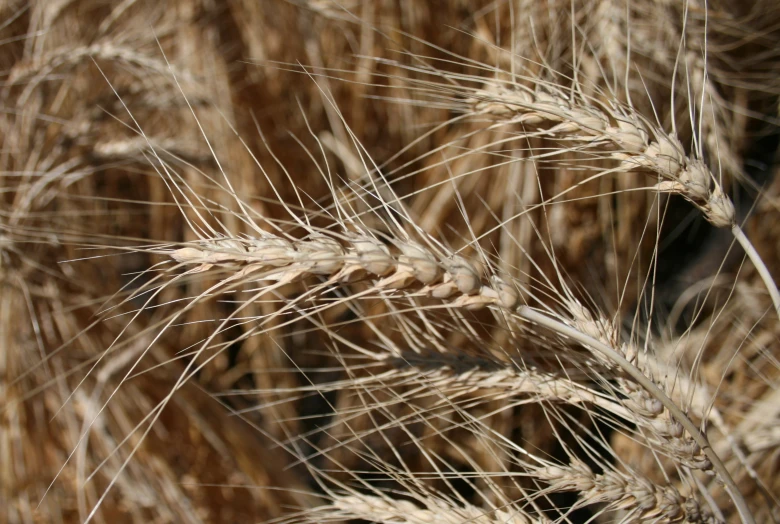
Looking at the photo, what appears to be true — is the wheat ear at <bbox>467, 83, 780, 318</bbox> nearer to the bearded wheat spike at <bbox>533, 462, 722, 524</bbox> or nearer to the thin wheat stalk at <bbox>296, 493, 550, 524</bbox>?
the bearded wheat spike at <bbox>533, 462, 722, 524</bbox>

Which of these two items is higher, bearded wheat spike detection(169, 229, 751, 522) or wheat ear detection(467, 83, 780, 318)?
wheat ear detection(467, 83, 780, 318)

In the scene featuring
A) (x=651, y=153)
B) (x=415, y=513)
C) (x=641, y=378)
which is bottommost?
(x=415, y=513)

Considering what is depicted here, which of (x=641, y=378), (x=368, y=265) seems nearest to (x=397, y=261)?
(x=368, y=265)

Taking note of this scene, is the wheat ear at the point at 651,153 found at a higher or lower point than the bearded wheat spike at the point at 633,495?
higher

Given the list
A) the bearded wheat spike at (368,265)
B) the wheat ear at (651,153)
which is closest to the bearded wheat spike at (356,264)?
the bearded wheat spike at (368,265)

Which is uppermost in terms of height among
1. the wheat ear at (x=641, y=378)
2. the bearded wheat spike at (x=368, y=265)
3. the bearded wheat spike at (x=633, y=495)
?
the bearded wheat spike at (x=368, y=265)

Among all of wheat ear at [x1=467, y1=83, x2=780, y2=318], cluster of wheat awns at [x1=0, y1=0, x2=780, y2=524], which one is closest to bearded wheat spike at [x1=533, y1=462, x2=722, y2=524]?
cluster of wheat awns at [x1=0, y1=0, x2=780, y2=524]

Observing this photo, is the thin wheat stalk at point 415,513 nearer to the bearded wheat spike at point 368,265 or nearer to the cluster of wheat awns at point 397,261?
the cluster of wheat awns at point 397,261

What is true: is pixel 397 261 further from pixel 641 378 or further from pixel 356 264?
pixel 641 378

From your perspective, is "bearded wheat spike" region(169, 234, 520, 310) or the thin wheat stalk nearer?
"bearded wheat spike" region(169, 234, 520, 310)

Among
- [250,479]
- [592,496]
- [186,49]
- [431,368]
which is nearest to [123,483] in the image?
[250,479]
